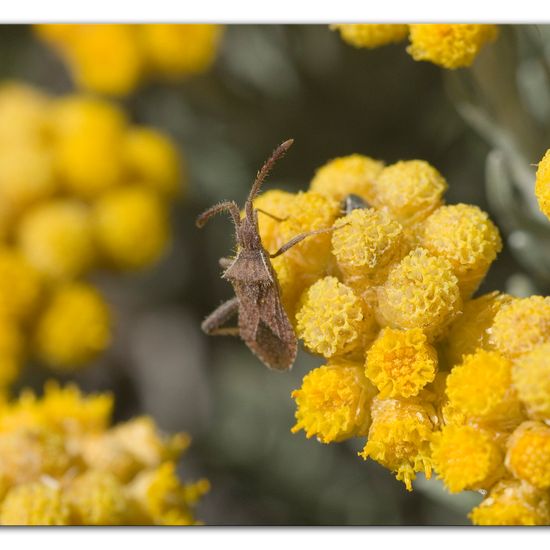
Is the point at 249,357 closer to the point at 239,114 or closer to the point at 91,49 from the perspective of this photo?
the point at 239,114

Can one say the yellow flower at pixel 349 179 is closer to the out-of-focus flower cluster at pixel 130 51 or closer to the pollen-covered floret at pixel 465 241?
the pollen-covered floret at pixel 465 241

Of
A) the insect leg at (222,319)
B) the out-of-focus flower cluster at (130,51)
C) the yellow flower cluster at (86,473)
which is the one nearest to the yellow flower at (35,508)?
the yellow flower cluster at (86,473)

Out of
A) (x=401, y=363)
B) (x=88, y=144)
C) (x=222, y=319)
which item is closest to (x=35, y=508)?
(x=222, y=319)

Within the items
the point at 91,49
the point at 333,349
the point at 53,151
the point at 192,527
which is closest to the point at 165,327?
the point at 53,151

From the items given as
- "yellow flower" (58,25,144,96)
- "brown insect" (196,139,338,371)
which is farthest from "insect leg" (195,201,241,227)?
"yellow flower" (58,25,144,96)

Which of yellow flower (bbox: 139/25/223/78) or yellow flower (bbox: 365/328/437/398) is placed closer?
yellow flower (bbox: 365/328/437/398)

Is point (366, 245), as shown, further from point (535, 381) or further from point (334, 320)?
point (535, 381)

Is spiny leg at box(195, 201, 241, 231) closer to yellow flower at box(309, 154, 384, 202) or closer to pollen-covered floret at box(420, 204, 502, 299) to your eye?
yellow flower at box(309, 154, 384, 202)
